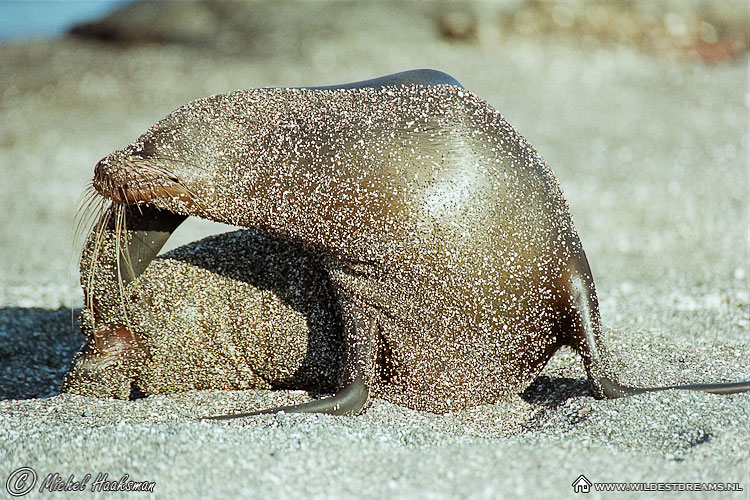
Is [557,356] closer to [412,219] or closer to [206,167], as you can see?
[412,219]

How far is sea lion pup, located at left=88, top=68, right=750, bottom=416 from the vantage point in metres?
3.03

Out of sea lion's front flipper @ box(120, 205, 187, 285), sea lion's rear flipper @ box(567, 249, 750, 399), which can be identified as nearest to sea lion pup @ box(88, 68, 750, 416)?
sea lion's rear flipper @ box(567, 249, 750, 399)

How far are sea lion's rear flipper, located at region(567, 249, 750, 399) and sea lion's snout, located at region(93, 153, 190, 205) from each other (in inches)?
62.8

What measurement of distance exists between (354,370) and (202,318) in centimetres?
84

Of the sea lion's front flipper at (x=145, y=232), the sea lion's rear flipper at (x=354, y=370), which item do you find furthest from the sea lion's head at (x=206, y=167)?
the sea lion's rear flipper at (x=354, y=370)

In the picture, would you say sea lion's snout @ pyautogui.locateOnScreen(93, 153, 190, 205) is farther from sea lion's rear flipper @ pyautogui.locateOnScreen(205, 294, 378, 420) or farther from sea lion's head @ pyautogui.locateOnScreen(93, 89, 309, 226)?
sea lion's rear flipper @ pyautogui.locateOnScreen(205, 294, 378, 420)

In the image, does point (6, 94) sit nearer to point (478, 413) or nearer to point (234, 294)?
point (234, 294)

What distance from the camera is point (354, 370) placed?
314cm

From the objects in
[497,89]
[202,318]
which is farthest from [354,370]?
[497,89]

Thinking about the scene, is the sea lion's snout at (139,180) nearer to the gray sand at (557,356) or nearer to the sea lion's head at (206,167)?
the sea lion's head at (206,167)

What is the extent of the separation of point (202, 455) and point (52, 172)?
724cm

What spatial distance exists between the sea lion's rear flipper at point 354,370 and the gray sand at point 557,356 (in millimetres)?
76

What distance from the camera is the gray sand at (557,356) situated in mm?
2498

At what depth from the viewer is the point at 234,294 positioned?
11.8 ft
